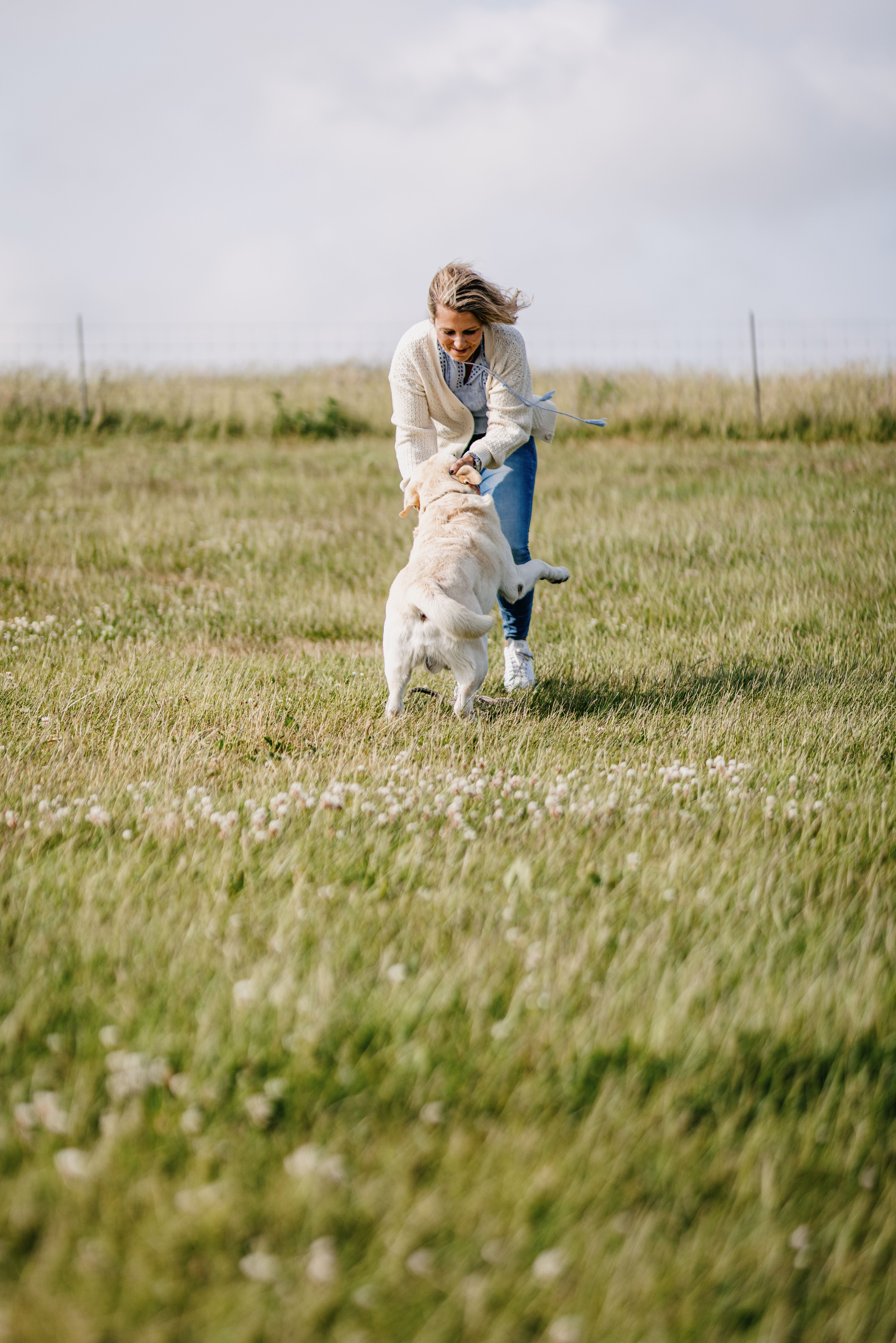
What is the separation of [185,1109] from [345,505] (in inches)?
426

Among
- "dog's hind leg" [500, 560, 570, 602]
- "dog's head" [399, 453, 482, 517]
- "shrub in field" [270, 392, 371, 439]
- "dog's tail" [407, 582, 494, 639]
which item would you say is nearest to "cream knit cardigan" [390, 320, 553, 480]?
"dog's head" [399, 453, 482, 517]

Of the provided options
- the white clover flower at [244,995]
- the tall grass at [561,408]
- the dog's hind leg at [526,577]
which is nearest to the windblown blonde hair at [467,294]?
the dog's hind leg at [526,577]

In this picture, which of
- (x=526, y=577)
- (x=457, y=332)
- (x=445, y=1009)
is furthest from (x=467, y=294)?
(x=445, y=1009)

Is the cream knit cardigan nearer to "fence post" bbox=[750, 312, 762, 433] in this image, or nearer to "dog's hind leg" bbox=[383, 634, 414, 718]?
"dog's hind leg" bbox=[383, 634, 414, 718]

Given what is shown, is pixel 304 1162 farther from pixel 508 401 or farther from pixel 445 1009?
pixel 508 401

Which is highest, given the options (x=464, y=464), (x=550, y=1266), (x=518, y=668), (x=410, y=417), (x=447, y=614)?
(x=410, y=417)

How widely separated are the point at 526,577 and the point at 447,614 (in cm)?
142

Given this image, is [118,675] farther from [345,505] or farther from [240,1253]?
[345,505]

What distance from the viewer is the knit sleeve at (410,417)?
19.3 feet

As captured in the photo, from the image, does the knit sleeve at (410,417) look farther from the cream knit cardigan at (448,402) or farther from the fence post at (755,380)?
the fence post at (755,380)

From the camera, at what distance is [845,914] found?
313cm

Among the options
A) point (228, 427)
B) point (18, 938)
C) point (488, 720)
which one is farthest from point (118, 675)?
point (228, 427)

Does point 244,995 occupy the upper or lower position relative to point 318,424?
lower

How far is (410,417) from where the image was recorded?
237 inches
